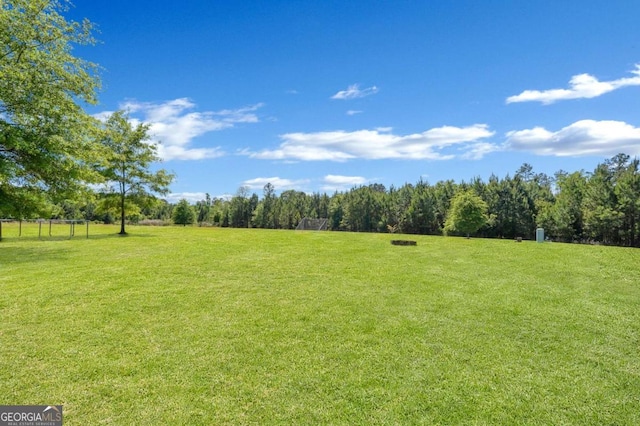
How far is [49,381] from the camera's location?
3404mm

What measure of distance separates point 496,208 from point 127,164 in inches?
1800

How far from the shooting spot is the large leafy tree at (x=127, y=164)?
21.8 m

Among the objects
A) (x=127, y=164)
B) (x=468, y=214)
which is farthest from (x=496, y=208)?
(x=127, y=164)

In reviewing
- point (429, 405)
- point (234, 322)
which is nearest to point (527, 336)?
point (429, 405)

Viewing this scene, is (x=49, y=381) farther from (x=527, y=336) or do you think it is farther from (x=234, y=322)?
(x=527, y=336)

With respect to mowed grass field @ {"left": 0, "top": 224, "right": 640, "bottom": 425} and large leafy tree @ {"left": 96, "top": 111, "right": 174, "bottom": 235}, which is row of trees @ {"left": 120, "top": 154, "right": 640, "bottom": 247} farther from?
mowed grass field @ {"left": 0, "top": 224, "right": 640, "bottom": 425}

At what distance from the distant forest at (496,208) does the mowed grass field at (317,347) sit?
19.0 meters

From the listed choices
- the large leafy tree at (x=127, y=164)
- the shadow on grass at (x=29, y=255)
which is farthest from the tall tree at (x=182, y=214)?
the shadow on grass at (x=29, y=255)

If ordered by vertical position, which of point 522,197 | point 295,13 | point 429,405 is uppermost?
point 295,13

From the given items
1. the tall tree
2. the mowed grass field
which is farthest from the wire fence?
the tall tree

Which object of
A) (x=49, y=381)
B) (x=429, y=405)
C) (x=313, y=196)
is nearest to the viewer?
(x=429, y=405)

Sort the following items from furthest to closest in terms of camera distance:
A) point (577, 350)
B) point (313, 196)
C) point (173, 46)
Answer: point (313, 196) < point (173, 46) < point (577, 350)

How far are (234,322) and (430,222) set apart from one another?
53028mm

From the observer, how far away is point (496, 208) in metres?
47.5
